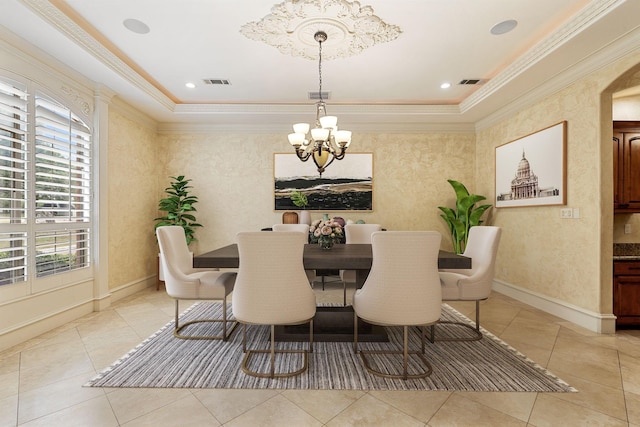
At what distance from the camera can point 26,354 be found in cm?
249

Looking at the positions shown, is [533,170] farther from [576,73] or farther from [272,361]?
[272,361]

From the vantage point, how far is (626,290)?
120 inches

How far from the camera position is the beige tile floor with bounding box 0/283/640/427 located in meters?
1.69

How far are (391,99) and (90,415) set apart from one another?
4677 millimetres

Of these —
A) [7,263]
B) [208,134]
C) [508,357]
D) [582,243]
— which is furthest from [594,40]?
[7,263]

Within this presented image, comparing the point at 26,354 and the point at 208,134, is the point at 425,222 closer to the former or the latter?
the point at 208,134

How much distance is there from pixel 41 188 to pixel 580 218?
5469 millimetres

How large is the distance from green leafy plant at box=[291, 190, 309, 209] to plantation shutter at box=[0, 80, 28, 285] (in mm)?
3351

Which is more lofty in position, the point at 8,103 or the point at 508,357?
the point at 8,103

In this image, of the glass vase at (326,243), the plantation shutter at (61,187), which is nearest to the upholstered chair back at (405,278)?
the glass vase at (326,243)

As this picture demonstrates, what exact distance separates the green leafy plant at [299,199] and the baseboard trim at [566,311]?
3.30 meters

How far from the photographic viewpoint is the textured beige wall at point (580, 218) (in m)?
3.02

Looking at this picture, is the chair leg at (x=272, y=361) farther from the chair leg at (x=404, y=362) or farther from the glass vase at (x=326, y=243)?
the glass vase at (x=326, y=243)

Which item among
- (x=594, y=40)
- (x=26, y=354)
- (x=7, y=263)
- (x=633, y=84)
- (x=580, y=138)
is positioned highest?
(x=594, y=40)
